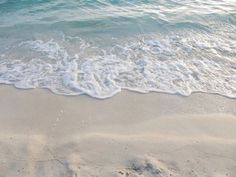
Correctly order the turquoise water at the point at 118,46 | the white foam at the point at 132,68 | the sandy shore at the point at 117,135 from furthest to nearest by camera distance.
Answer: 1. the turquoise water at the point at 118,46
2. the white foam at the point at 132,68
3. the sandy shore at the point at 117,135

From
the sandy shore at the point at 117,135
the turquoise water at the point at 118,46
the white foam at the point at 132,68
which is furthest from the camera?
the turquoise water at the point at 118,46

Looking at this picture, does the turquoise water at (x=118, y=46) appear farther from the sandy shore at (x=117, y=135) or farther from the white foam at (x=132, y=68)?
the sandy shore at (x=117, y=135)

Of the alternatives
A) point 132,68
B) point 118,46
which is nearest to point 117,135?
point 132,68

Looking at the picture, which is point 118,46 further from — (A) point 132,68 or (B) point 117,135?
(B) point 117,135

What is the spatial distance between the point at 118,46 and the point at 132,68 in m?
1.06

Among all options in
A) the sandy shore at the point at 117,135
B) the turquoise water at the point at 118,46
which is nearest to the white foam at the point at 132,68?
the turquoise water at the point at 118,46

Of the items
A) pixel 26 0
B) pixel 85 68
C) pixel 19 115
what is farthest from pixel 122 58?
pixel 26 0

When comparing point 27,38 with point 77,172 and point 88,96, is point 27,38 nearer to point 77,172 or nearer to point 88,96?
point 88,96

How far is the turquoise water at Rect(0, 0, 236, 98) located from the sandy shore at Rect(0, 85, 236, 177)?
0.93 feet

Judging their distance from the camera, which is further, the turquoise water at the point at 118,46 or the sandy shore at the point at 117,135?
the turquoise water at the point at 118,46

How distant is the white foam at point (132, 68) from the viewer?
5551 millimetres

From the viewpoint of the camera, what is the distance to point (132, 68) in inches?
239

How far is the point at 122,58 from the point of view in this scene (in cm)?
646

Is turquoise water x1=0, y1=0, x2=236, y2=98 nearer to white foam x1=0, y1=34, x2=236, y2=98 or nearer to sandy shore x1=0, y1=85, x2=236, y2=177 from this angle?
white foam x1=0, y1=34, x2=236, y2=98
